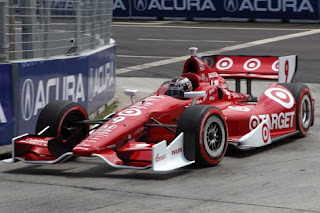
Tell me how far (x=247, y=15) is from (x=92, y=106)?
19.4m

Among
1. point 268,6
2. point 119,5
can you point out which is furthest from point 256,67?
point 119,5

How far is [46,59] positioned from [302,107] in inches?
136

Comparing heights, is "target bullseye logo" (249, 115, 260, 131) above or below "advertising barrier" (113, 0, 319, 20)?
below

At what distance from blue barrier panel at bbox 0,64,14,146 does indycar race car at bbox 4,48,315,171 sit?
2.31 feet

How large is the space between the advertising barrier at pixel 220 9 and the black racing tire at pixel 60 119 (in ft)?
70.1

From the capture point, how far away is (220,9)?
32.0m

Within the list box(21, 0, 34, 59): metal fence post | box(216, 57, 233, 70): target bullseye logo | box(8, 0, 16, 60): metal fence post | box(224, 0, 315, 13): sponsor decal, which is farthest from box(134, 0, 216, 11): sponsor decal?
box(8, 0, 16, 60): metal fence post

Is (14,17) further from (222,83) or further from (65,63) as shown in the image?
(222,83)

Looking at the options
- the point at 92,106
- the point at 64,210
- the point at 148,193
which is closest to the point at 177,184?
the point at 148,193

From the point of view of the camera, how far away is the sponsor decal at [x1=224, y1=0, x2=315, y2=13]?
30.3m

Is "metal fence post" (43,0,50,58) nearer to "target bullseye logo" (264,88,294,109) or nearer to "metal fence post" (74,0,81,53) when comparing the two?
"metal fence post" (74,0,81,53)

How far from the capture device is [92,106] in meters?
12.8

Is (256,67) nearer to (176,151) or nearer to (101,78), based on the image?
(101,78)

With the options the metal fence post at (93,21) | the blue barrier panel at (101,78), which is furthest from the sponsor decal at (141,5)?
the metal fence post at (93,21)
